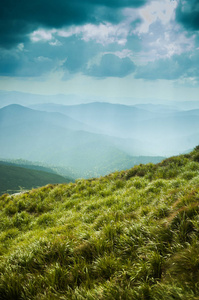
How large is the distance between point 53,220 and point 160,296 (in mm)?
6425

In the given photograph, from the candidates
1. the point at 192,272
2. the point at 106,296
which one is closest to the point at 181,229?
the point at 192,272

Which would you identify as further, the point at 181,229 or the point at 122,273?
the point at 181,229

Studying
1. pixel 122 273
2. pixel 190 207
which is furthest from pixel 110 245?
pixel 190 207

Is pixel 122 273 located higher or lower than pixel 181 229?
lower

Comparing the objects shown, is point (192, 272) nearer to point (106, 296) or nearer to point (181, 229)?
point (181, 229)

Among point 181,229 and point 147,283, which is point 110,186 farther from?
point 147,283

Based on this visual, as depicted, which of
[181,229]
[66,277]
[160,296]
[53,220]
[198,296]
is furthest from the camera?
[53,220]

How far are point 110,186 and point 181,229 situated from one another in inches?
300

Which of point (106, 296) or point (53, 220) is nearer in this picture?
point (106, 296)

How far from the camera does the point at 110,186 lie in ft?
37.1

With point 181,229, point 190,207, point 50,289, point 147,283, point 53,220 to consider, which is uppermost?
point 190,207

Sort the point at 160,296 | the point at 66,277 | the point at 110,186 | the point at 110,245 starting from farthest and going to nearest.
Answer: the point at 110,186 < the point at 110,245 < the point at 66,277 < the point at 160,296

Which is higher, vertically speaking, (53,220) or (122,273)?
(122,273)

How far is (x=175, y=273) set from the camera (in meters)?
2.89
